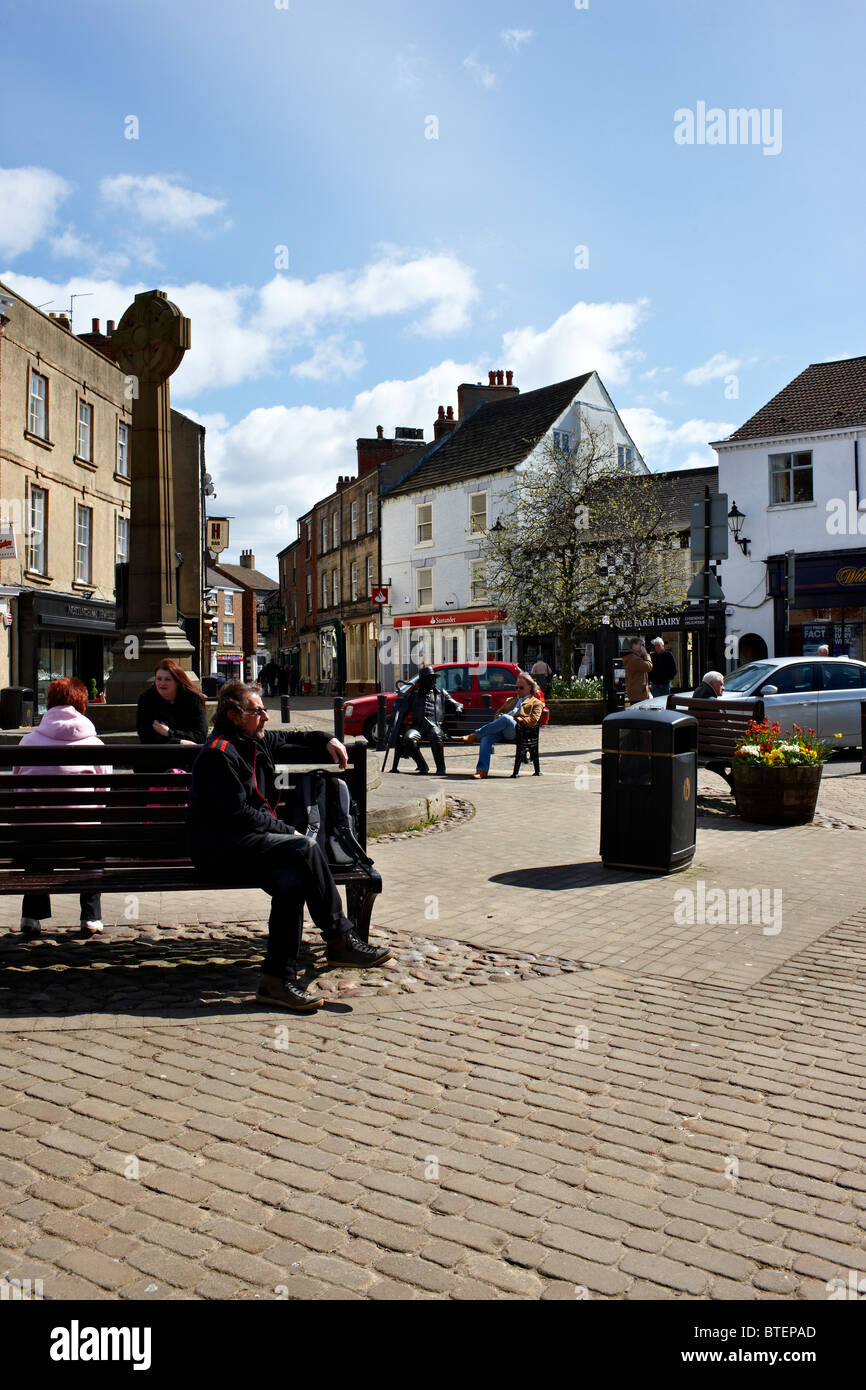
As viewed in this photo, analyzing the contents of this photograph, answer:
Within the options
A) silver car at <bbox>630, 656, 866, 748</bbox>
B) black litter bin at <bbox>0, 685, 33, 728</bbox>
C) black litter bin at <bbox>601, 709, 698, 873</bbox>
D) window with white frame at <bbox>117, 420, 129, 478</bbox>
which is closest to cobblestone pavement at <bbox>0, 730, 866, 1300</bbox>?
black litter bin at <bbox>601, 709, 698, 873</bbox>

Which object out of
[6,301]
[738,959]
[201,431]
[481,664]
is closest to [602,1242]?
[738,959]

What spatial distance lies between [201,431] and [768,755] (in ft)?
113

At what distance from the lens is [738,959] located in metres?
5.93

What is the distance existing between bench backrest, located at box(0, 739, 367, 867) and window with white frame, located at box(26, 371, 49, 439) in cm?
2329

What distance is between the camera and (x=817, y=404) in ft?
103

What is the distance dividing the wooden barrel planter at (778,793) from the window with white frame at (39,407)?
21792 mm

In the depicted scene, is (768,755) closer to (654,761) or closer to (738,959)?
(654,761)

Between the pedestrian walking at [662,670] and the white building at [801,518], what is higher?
the white building at [801,518]

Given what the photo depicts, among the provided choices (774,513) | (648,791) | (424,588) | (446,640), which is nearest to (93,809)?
(648,791)

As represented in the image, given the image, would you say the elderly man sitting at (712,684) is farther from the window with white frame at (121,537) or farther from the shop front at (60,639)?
the window with white frame at (121,537)

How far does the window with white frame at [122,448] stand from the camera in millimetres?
33281

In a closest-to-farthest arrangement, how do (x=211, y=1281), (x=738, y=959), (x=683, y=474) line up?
(x=211, y=1281)
(x=738, y=959)
(x=683, y=474)

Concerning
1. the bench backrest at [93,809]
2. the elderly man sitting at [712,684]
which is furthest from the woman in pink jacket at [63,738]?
the elderly man sitting at [712,684]

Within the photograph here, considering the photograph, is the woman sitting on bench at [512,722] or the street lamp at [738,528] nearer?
the woman sitting on bench at [512,722]
